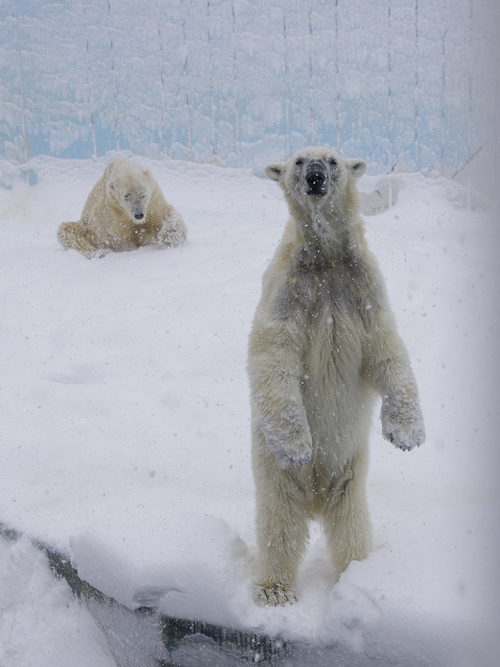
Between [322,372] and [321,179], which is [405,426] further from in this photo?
[321,179]

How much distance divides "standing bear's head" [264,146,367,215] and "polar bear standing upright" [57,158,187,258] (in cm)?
416

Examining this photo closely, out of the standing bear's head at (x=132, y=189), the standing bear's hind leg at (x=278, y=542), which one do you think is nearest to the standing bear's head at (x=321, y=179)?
the standing bear's hind leg at (x=278, y=542)

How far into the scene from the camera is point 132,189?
228 inches

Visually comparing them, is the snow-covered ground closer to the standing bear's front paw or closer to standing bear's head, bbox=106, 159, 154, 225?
the standing bear's front paw

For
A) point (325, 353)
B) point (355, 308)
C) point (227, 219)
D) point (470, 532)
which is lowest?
point (227, 219)

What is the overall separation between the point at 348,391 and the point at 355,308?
26 cm

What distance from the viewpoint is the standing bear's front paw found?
5.34 ft

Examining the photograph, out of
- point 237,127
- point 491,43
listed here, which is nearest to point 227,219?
point 237,127

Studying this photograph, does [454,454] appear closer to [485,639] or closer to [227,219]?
[485,639]

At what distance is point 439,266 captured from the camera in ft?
15.5

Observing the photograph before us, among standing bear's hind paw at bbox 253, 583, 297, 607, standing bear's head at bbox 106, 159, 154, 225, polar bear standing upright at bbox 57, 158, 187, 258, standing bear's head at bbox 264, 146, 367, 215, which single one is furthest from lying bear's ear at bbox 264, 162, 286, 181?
polar bear standing upright at bbox 57, 158, 187, 258

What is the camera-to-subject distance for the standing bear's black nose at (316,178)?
1720 mm

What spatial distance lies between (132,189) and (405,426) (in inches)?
188

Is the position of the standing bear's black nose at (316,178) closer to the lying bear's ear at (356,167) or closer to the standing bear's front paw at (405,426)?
the lying bear's ear at (356,167)
